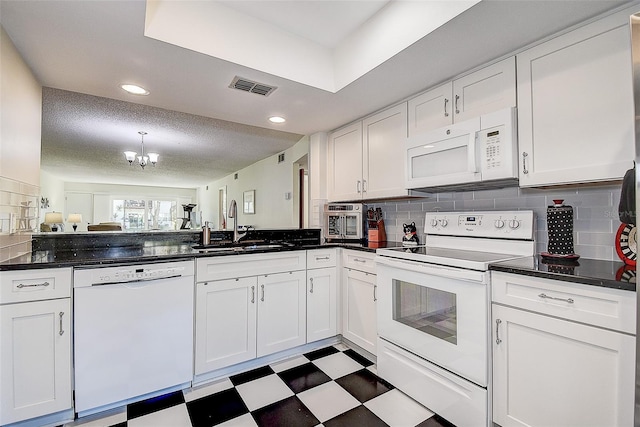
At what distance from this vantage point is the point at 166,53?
1618 mm

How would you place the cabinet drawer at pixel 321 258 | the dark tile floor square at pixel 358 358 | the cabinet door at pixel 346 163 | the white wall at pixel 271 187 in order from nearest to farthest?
the dark tile floor square at pixel 358 358 < the cabinet drawer at pixel 321 258 < the cabinet door at pixel 346 163 < the white wall at pixel 271 187

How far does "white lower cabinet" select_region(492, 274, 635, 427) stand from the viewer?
106 cm

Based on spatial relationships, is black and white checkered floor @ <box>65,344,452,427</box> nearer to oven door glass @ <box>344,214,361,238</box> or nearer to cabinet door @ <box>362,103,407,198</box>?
oven door glass @ <box>344,214,361,238</box>

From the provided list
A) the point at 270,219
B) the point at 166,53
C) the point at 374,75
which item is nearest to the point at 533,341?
the point at 374,75

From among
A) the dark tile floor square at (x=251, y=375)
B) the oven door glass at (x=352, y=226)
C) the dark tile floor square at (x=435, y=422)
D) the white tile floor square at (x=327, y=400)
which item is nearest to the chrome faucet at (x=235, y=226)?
the oven door glass at (x=352, y=226)

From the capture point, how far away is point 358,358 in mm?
2301

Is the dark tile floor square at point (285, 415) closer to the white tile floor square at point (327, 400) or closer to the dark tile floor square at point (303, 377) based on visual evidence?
the white tile floor square at point (327, 400)

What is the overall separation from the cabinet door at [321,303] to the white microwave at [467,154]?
1038 millimetres

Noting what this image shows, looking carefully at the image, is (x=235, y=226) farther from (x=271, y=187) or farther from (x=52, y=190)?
(x=52, y=190)

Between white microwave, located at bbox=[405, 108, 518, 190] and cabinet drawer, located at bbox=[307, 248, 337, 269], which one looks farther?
cabinet drawer, located at bbox=[307, 248, 337, 269]

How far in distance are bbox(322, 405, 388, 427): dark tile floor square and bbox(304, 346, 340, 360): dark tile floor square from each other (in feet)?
2.26

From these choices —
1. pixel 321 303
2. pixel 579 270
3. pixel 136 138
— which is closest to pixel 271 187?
pixel 136 138

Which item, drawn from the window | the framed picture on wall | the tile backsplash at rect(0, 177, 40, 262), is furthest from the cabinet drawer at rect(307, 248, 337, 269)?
the window

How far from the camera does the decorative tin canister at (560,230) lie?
1514 mm
